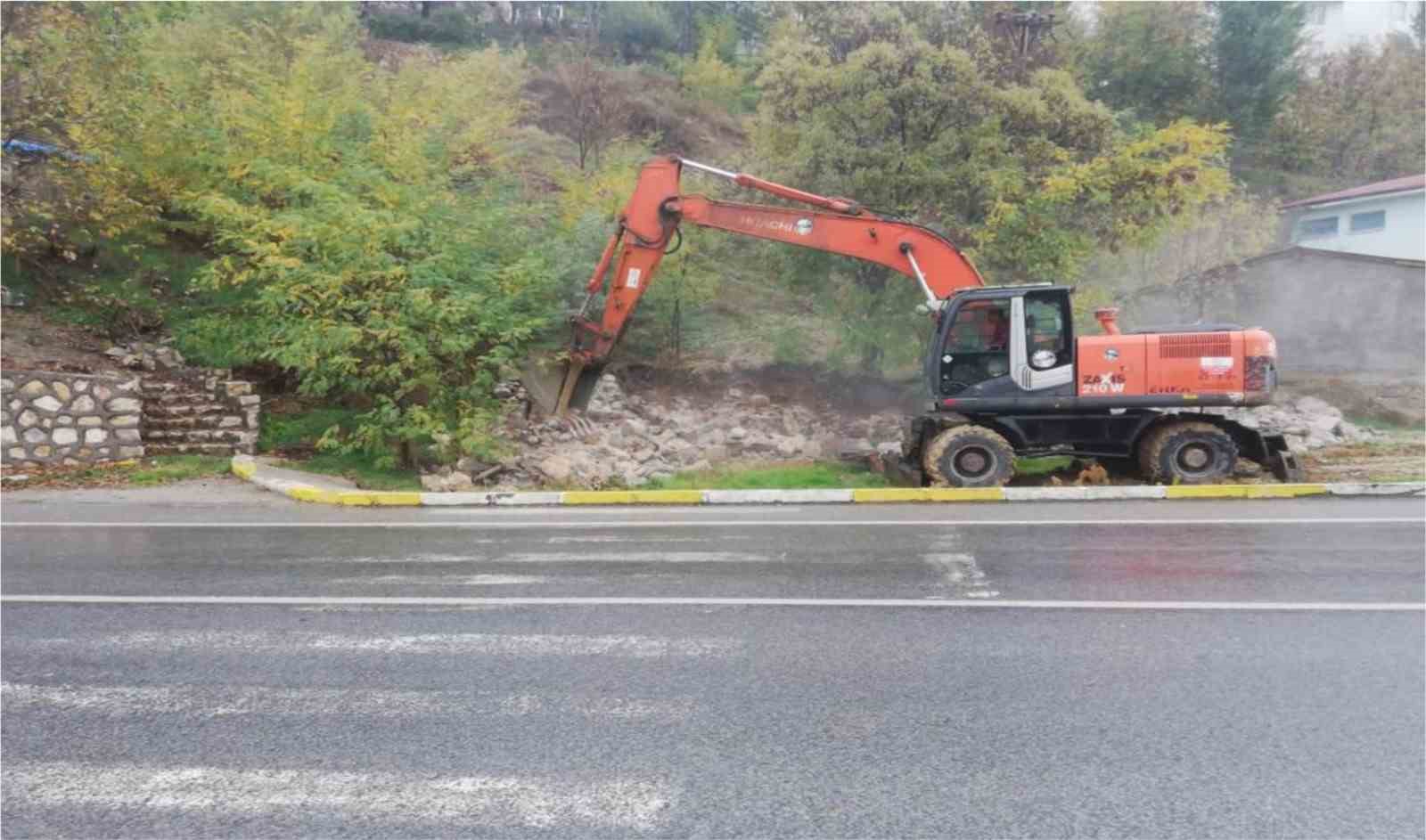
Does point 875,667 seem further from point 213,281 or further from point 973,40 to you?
point 973,40

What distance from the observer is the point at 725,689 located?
544 cm

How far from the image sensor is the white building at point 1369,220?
31.9 metres

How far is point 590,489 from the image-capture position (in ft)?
45.2

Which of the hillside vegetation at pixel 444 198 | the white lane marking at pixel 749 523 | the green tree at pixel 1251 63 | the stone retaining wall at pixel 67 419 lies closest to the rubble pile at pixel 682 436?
the hillside vegetation at pixel 444 198

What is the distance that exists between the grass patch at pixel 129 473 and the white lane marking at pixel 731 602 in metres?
6.42

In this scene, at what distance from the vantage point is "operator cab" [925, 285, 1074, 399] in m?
13.2

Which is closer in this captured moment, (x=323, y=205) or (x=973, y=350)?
(x=973, y=350)

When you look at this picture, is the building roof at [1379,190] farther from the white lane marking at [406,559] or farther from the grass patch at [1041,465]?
the white lane marking at [406,559]

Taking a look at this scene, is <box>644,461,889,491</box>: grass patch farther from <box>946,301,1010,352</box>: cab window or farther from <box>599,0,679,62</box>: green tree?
<box>599,0,679,62</box>: green tree

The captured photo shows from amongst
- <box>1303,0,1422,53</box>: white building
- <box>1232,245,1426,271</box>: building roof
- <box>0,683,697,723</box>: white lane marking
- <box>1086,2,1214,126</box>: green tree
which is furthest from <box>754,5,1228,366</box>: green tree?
<box>1303,0,1422,53</box>: white building

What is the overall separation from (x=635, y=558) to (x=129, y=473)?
347 inches

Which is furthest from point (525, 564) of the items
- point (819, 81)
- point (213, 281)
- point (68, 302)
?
point (68, 302)

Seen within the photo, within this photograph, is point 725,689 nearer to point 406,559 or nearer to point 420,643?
point 420,643

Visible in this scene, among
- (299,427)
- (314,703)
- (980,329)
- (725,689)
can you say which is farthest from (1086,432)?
(299,427)
